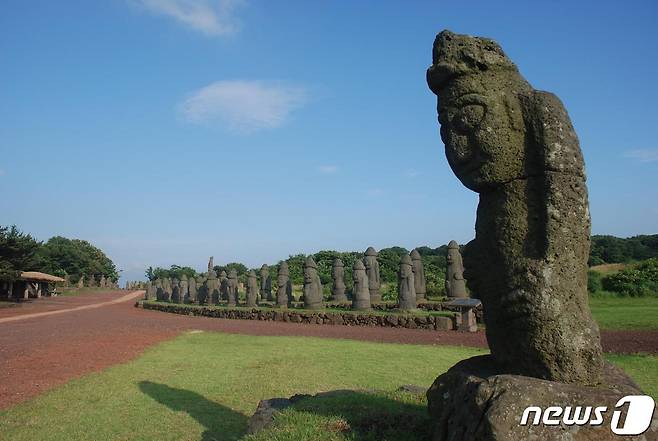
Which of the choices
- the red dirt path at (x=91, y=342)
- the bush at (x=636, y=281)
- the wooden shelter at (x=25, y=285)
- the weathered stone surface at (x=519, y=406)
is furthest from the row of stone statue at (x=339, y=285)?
the weathered stone surface at (x=519, y=406)

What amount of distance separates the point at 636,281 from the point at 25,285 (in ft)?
151

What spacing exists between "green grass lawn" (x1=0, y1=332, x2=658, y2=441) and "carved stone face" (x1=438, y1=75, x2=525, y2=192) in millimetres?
2238

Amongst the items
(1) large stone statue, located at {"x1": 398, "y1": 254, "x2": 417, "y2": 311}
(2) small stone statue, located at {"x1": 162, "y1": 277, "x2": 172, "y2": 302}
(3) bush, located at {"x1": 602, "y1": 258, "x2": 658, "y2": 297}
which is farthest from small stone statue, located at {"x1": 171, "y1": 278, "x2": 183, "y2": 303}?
(3) bush, located at {"x1": 602, "y1": 258, "x2": 658, "y2": 297}

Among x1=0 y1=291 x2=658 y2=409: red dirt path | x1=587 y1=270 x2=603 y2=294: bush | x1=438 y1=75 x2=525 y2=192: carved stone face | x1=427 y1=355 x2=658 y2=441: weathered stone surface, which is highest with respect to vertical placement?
x1=438 y1=75 x2=525 y2=192: carved stone face

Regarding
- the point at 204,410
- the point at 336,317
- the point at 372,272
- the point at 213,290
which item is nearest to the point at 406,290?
the point at 336,317

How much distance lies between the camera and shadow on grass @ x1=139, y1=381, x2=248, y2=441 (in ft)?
21.2

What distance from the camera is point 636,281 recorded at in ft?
85.6

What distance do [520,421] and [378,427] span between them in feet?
5.86

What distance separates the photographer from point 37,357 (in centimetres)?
1271

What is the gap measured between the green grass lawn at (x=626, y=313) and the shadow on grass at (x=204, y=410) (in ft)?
44.1

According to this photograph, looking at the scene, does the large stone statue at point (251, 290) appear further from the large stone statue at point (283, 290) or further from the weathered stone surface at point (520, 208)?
the weathered stone surface at point (520, 208)

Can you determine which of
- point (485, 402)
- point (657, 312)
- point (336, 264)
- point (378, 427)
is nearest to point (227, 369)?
point (378, 427)

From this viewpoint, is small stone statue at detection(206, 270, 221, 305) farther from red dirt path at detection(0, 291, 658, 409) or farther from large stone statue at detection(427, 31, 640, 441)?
large stone statue at detection(427, 31, 640, 441)

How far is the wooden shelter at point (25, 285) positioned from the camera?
40.7 meters
